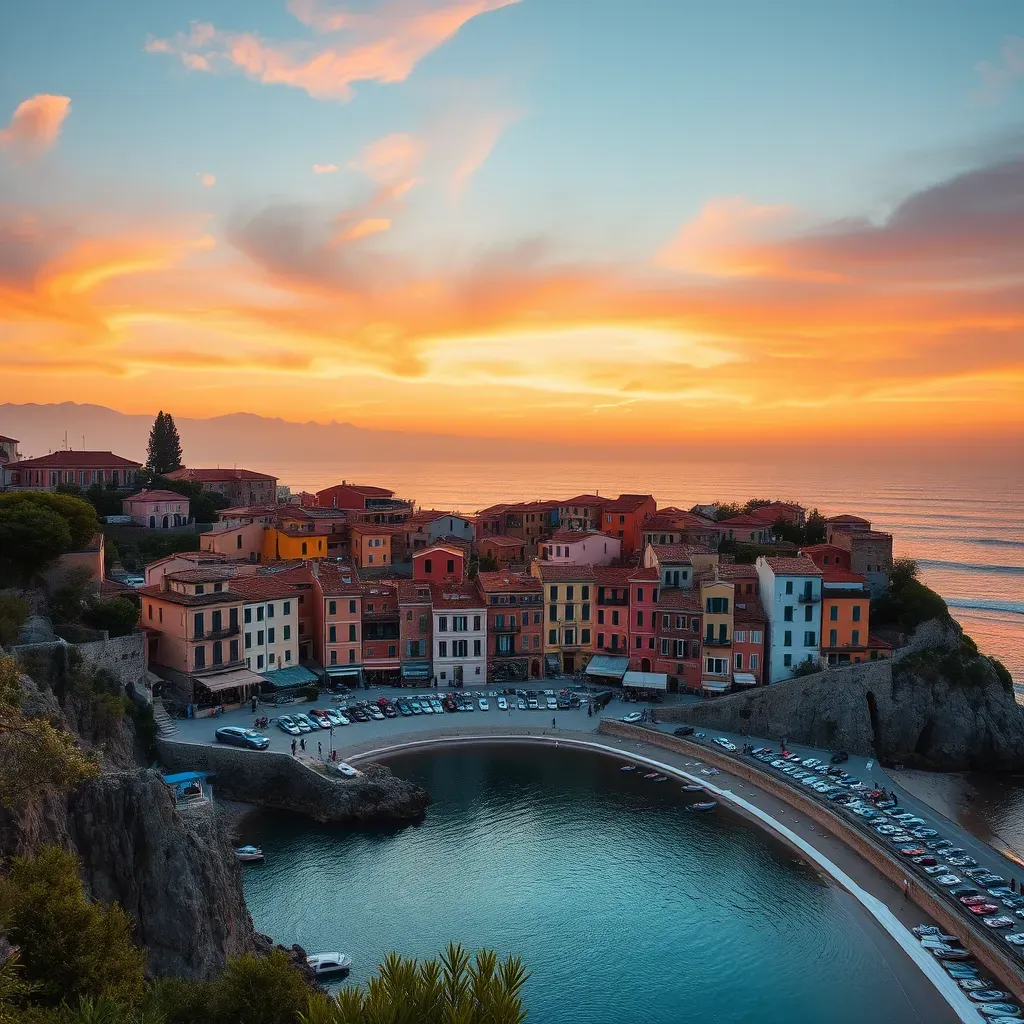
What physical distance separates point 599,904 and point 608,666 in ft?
74.4

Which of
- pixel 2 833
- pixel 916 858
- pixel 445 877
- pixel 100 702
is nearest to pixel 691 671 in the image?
pixel 916 858

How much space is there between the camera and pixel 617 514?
236 ft

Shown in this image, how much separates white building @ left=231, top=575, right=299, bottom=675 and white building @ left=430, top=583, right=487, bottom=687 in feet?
28.1

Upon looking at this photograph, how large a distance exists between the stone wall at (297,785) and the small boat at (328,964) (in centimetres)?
1014

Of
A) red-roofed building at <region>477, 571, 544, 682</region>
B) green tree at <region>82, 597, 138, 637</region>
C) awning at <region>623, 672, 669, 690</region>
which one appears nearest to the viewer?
green tree at <region>82, 597, 138, 637</region>

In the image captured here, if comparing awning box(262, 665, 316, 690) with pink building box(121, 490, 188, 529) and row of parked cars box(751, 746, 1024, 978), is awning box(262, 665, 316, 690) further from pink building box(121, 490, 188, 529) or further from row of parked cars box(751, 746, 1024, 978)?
pink building box(121, 490, 188, 529)

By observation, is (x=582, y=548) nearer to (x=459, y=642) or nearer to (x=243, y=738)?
(x=459, y=642)

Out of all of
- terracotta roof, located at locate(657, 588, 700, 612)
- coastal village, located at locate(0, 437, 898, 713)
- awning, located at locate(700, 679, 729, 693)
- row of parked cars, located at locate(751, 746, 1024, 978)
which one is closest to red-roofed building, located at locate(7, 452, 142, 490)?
coastal village, located at locate(0, 437, 898, 713)

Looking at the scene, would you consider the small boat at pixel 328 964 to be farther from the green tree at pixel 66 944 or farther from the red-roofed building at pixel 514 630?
the red-roofed building at pixel 514 630

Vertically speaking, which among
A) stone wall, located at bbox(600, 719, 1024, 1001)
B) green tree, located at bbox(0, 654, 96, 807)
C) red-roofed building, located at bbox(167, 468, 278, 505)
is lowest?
stone wall, located at bbox(600, 719, 1024, 1001)

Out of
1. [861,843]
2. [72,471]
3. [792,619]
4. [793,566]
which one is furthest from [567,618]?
[72,471]

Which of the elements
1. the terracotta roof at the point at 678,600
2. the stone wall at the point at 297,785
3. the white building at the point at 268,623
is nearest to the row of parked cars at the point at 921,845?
the terracotta roof at the point at 678,600

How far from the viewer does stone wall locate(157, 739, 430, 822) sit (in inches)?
1455

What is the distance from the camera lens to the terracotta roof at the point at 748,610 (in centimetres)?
5059
